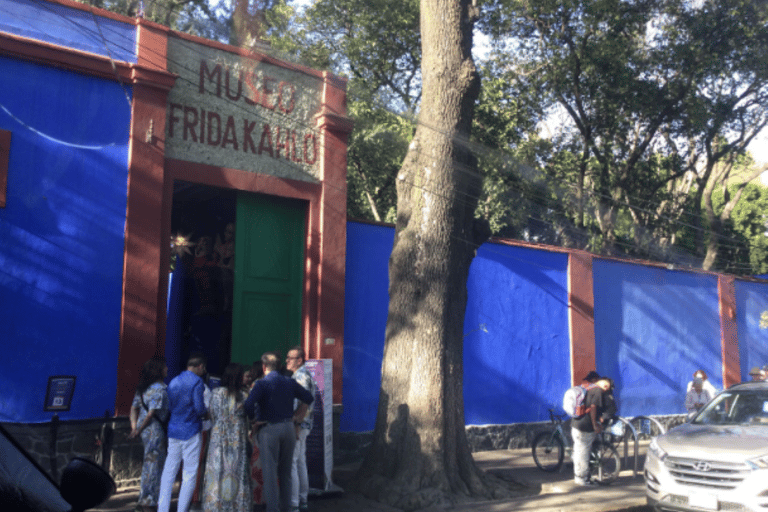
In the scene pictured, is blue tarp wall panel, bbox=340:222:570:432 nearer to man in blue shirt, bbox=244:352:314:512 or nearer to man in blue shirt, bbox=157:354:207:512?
man in blue shirt, bbox=244:352:314:512

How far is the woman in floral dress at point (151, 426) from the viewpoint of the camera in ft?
24.0

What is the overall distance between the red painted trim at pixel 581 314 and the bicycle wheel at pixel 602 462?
3.25 meters

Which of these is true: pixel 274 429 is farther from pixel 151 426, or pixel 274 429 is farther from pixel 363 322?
pixel 363 322

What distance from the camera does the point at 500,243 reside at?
12.8 m

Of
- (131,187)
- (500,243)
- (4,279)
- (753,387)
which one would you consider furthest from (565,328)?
(4,279)

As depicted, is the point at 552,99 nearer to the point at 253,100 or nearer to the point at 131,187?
the point at 253,100

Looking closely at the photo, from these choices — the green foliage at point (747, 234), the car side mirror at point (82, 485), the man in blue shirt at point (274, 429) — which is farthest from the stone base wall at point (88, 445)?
the green foliage at point (747, 234)

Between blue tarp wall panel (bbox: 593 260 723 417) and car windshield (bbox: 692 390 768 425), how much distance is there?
5479 millimetres

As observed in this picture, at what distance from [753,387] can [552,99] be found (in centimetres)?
1205

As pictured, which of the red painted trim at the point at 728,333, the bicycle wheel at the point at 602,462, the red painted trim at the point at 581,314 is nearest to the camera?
the bicycle wheel at the point at 602,462

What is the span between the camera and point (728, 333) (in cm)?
1641

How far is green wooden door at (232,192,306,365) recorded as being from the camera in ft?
33.4

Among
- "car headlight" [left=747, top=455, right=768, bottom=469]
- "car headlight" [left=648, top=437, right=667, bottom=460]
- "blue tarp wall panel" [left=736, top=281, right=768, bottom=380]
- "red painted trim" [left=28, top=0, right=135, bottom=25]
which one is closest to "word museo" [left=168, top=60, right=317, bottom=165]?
"red painted trim" [left=28, top=0, right=135, bottom=25]

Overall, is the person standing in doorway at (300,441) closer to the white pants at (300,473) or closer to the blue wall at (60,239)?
the white pants at (300,473)
